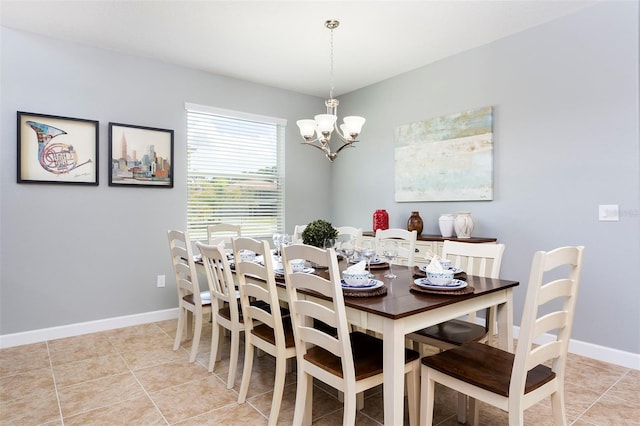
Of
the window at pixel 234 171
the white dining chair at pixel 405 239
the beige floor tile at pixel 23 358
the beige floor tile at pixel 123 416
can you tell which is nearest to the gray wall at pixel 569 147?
the white dining chair at pixel 405 239

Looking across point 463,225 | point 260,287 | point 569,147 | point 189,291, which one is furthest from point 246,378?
point 569,147

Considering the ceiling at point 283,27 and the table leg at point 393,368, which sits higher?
the ceiling at point 283,27

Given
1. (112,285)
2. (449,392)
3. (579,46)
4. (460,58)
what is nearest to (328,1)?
(460,58)

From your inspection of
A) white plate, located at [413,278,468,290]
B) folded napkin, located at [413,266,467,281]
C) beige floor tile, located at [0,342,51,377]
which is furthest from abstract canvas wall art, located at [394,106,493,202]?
beige floor tile, located at [0,342,51,377]

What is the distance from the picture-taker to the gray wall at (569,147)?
2721 millimetres

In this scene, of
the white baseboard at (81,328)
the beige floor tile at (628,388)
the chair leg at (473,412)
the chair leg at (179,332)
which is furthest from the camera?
the white baseboard at (81,328)

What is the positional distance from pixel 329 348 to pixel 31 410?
5.99 feet

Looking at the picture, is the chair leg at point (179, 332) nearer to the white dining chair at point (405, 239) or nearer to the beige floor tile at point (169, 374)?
the beige floor tile at point (169, 374)

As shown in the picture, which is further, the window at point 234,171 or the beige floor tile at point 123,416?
the window at point 234,171

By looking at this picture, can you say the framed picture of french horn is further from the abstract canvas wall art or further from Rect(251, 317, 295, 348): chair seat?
the abstract canvas wall art

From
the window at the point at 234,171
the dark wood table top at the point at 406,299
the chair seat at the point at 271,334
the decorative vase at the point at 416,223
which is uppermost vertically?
the window at the point at 234,171

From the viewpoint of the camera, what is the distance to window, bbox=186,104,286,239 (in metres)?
4.14

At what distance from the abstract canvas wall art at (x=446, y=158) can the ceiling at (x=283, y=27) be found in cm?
68

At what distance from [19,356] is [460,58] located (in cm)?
462
